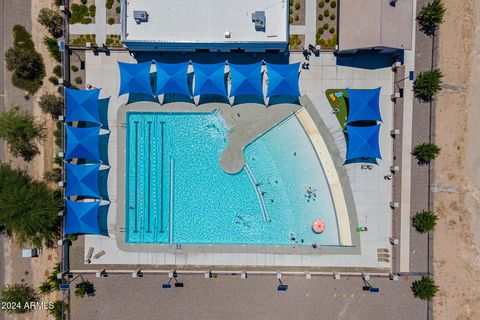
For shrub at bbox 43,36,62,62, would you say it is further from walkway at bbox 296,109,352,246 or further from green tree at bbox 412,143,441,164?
green tree at bbox 412,143,441,164

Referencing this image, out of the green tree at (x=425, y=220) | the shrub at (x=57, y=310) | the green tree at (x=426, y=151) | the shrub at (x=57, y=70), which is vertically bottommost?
the shrub at (x=57, y=310)

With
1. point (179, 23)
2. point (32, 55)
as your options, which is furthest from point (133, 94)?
point (32, 55)

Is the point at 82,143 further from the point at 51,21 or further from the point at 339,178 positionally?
the point at 339,178

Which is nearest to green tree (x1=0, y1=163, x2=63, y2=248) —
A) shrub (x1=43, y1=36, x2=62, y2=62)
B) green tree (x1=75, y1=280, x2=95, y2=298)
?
green tree (x1=75, y1=280, x2=95, y2=298)

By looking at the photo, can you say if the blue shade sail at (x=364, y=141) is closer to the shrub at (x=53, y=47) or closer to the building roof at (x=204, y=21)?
the building roof at (x=204, y=21)

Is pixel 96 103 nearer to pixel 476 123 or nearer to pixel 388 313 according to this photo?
pixel 388 313

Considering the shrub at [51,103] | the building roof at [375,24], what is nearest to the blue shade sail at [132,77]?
the shrub at [51,103]
